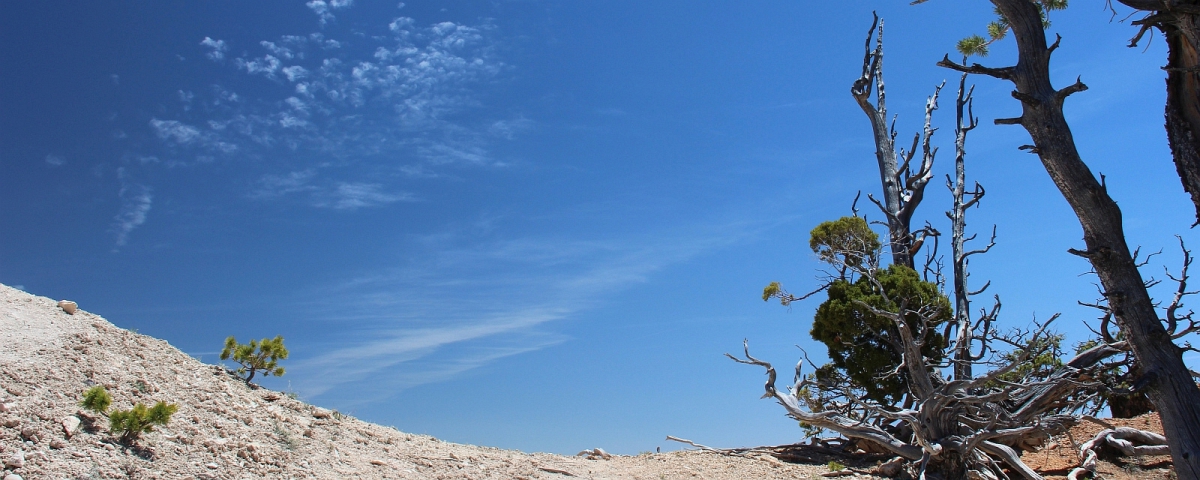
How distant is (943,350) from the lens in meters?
14.0

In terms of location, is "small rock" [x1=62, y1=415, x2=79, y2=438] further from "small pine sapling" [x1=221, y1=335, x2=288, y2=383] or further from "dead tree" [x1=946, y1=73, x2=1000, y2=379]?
"dead tree" [x1=946, y1=73, x2=1000, y2=379]

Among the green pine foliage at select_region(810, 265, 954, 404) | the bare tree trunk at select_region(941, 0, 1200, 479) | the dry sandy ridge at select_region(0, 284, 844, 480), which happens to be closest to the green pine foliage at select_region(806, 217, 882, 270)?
the green pine foliage at select_region(810, 265, 954, 404)

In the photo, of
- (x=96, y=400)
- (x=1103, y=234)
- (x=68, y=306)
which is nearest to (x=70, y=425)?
(x=96, y=400)

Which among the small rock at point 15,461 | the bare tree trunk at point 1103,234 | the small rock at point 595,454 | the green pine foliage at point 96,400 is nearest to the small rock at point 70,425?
the green pine foliage at point 96,400

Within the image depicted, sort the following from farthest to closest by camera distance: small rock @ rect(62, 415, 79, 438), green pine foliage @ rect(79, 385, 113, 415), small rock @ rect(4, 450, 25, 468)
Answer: green pine foliage @ rect(79, 385, 113, 415) < small rock @ rect(62, 415, 79, 438) < small rock @ rect(4, 450, 25, 468)

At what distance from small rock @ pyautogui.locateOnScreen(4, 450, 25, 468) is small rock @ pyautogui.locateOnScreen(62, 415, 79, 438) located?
1.88ft

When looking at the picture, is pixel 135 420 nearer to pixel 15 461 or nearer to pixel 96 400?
pixel 96 400

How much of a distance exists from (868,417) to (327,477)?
875cm

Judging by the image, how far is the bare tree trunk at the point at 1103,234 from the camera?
6.50 m

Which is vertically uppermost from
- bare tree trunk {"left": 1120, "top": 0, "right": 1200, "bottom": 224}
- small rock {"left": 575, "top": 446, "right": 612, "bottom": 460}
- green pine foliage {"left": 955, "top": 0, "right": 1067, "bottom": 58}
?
green pine foliage {"left": 955, "top": 0, "right": 1067, "bottom": 58}

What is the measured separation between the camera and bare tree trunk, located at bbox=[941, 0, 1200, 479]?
650 cm

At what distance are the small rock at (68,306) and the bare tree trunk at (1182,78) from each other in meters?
13.5

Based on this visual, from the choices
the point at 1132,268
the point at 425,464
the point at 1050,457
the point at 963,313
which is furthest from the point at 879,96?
the point at 425,464

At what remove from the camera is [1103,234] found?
22.9ft
